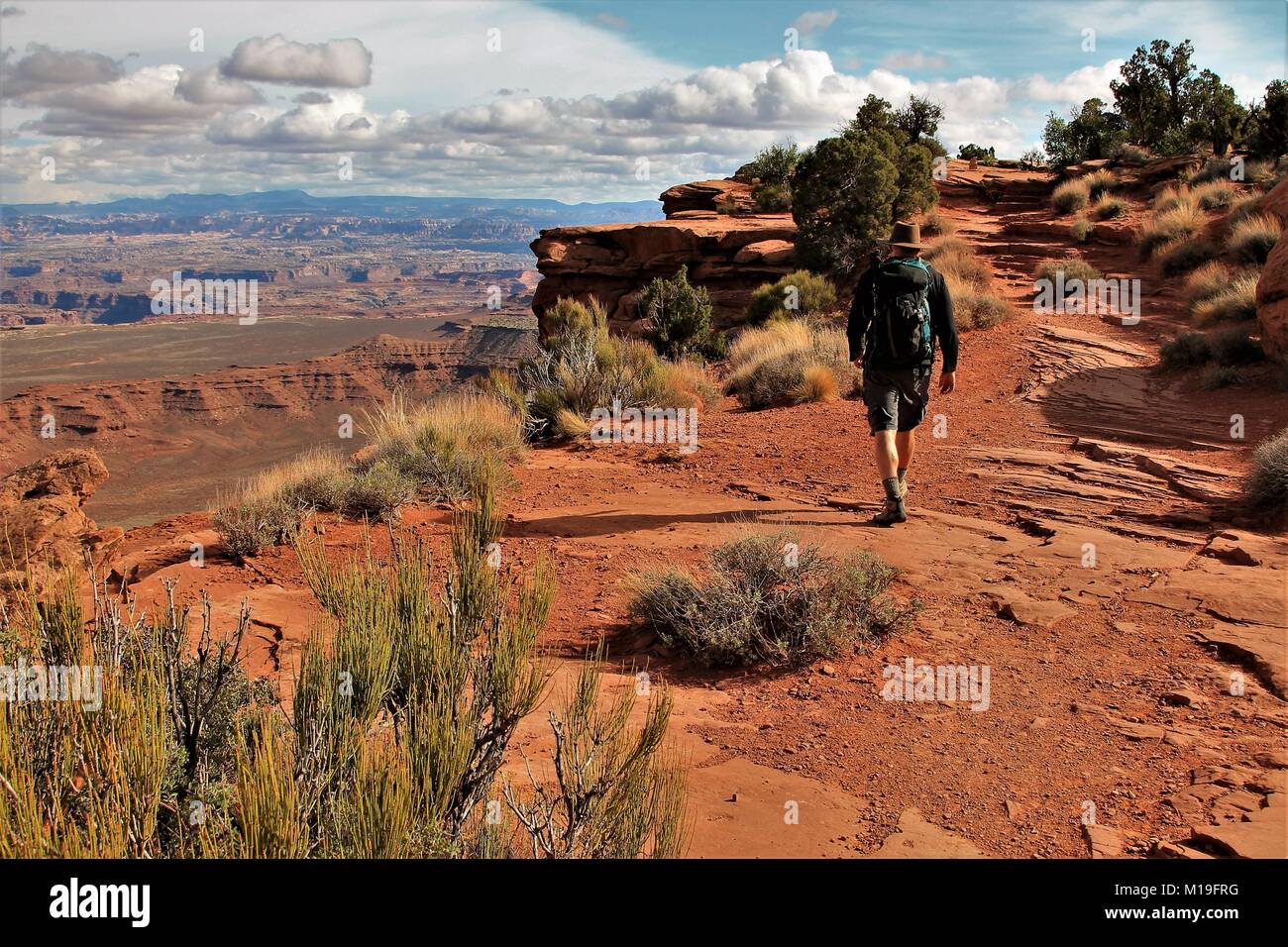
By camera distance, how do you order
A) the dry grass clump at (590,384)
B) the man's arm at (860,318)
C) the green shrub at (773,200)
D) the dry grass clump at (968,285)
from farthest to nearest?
the green shrub at (773,200) → the dry grass clump at (968,285) → the dry grass clump at (590,384) → the man's arm at (860,318)

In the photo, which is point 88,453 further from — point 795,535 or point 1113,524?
point 1113,524

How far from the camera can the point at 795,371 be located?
1186 centimetres

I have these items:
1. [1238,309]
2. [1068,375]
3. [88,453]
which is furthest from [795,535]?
[1238,309]

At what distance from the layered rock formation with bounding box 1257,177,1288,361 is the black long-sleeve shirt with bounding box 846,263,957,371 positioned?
6069mm

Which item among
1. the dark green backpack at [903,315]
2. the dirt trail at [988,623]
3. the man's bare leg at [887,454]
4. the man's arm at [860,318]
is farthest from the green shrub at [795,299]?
the man's bare leg at [887,454]

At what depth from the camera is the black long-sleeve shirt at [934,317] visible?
665 cm

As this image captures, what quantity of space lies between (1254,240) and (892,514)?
13.0 m

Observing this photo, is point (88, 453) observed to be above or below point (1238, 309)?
below

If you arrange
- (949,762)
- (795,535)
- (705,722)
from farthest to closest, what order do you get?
(795,535) → (705,722) → (949,762)

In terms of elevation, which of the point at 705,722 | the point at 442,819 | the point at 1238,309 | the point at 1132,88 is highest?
the point at 1132,88

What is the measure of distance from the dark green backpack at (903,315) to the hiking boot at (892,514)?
0.98 m

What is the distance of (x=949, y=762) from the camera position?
3684mm

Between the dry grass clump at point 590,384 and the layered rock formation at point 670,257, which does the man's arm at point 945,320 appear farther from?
the layered rock formation at point 670,257
